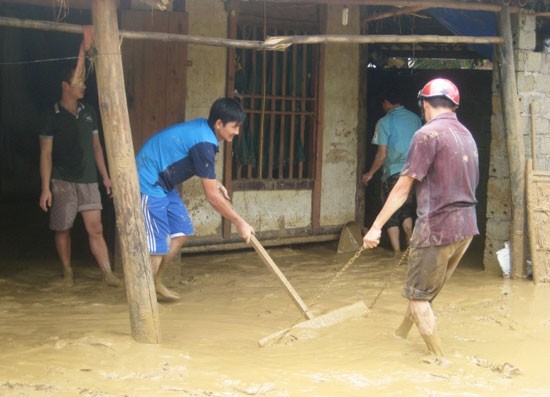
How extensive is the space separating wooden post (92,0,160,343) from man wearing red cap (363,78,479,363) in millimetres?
1445

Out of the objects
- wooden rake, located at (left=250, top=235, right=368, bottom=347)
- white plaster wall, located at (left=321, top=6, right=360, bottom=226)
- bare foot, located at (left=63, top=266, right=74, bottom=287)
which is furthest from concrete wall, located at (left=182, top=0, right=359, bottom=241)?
wooden rake, located at (left=250, top=235, right=368, bottom=347)

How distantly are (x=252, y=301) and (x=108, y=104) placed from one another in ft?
7.92

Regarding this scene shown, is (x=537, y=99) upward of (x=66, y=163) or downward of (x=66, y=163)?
upward

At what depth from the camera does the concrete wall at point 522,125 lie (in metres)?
8.30

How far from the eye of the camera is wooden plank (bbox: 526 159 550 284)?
798 centimetres

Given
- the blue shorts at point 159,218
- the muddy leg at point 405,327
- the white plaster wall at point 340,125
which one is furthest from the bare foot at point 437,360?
the white plaster wall at point 340,125

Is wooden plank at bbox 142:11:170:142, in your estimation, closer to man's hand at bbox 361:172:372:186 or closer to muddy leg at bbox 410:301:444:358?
man's hand at bbox 361:172:372:186

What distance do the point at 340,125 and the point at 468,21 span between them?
1910 millimetres

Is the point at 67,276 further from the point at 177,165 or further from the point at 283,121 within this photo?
the point at 283,121

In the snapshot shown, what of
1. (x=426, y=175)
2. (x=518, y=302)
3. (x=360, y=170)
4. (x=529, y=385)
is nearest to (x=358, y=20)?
(x=360, y=170)

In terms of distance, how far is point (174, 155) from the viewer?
623cm

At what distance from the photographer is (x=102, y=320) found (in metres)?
6.09

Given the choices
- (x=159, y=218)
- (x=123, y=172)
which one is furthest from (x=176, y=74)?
(x=123, y=172)

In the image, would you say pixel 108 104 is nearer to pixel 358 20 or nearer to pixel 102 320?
pixel 102 320
